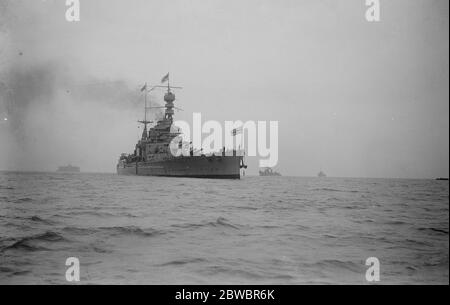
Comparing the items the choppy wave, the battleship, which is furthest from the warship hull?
the choppy wave

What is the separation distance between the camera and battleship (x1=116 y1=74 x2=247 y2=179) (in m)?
60.1

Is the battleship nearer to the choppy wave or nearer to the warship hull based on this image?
the warship hull

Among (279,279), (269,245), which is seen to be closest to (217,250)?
(269,245)

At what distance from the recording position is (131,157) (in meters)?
90.1

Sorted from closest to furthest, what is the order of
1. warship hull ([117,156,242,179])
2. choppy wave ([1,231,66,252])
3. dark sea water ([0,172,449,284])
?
1. dark sea water ([0,172,449,284])
2. choppy wave ([1,231,66,252])
3. warship hull ([117,156,242,179])

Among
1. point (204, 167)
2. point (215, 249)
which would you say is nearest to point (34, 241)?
point (215, 249)

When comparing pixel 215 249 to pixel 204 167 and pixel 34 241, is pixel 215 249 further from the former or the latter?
pixel 204 167

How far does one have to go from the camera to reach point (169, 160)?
63250mm

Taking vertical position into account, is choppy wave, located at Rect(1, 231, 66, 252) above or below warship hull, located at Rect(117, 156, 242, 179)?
above

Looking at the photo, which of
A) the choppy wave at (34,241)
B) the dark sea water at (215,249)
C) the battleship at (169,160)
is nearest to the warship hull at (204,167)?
the battleship at (169,160)

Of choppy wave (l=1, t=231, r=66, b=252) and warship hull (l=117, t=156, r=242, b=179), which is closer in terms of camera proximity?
choppy wave (l=1, t=231, r=66, b=252)

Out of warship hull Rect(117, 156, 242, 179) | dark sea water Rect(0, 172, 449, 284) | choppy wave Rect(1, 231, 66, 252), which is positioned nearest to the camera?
dark sea water Rect(0, 172, 449, 284)
